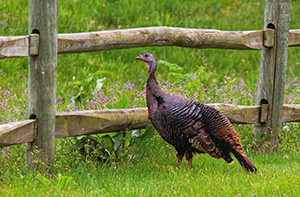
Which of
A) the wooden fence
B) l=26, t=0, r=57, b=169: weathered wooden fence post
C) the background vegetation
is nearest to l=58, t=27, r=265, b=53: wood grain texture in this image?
the wooden fence

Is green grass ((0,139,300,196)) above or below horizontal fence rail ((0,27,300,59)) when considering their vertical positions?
below

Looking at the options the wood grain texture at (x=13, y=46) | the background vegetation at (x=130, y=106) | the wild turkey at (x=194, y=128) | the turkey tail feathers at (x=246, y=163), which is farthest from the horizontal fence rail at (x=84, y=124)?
the turkey tail feathers at (x=246, y=163)

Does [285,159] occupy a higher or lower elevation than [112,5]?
lower

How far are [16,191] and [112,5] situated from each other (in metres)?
6.78

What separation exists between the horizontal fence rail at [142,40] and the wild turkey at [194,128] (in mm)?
571

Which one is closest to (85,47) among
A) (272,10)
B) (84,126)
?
(84,126)

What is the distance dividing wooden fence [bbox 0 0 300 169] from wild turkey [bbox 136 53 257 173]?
382 mm

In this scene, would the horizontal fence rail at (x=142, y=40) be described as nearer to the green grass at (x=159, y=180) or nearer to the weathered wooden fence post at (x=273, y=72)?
the weathered wooden fence post at (x=273, y=72)

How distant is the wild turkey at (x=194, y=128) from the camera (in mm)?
4332

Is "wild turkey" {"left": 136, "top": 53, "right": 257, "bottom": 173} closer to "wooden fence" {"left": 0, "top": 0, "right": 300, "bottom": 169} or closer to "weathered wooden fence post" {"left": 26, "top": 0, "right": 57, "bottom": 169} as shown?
"wooden fence" {"left": 0, "top": 0, "right": 300, "bottom": 169}

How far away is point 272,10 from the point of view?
541 centimetres

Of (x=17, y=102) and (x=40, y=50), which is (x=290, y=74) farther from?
(x=40, y=50)

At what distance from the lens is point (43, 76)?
398 centimetres

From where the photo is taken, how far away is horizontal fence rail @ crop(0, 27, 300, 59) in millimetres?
3844
